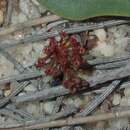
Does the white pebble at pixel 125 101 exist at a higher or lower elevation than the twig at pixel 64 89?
lower

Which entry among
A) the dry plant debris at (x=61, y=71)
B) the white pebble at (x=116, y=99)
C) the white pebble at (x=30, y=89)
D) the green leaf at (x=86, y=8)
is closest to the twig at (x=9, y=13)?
the dry plant debris at (x=61, y=71)

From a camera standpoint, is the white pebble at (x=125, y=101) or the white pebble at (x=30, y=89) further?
the white pebble at (x=30, y=89)

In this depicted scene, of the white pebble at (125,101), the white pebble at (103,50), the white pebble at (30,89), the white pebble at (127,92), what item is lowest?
the white pebble at (125,101)

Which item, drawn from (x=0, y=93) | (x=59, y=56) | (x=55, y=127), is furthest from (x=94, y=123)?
(x=0, y=93)

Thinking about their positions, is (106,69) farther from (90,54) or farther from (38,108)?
(38,108)

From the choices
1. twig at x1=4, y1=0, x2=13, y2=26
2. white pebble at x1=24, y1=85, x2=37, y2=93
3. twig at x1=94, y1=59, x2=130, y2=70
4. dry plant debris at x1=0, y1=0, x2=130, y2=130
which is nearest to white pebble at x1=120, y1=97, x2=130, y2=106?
dry plant debris at x1=0, y1=0, x2=130, y2=130

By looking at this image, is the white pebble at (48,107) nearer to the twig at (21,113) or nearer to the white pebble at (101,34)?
the twig at (21,113)

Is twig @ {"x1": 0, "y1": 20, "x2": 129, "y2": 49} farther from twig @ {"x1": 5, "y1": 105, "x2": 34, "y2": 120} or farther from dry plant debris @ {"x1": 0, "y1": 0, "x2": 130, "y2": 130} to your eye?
twig @ {"x1": 5, "y1": 105, "x2": 34, "y2": 120}
